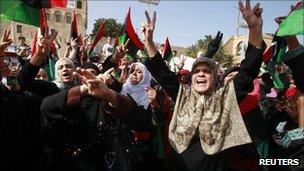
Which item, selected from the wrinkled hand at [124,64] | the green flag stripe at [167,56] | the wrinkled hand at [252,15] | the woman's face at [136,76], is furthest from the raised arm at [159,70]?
the green flag stripe at [167,56]

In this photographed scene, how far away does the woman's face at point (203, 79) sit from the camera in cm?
302

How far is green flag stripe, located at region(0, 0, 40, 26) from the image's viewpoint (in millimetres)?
2549

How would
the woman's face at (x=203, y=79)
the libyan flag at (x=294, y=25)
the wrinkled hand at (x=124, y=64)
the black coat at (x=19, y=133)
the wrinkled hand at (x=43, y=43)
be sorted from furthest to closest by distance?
the wrinkled hand at (x=124, y=64) → the wrinkled hand at (x=43, y=43) → the woman's face at (x=203, y=79) → the black coat at (x=19, y=133) → the libyan flag at (x=294, y=25)

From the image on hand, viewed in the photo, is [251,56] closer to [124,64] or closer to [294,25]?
[294,25]

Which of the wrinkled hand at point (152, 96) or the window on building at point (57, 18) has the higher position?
the wrinkled hand at point (152, 96)

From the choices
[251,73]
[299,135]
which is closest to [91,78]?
[251,73]

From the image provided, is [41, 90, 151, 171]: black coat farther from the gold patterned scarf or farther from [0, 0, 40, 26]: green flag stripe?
[0, 0, 40, 26]: green flag stripe

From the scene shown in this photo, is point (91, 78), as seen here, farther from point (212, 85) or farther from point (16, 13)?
point (212, 85)

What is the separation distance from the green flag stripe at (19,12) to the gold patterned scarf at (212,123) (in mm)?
1264

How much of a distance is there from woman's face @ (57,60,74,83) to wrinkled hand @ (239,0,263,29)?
1774mm

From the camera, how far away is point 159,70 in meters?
3.34

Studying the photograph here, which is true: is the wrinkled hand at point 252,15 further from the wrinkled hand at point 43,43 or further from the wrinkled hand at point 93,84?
the wrinkled hand at point 43,43

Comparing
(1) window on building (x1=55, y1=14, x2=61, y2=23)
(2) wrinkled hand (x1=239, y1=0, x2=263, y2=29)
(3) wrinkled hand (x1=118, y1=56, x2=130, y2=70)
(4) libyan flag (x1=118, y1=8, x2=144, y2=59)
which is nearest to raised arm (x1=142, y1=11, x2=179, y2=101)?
(2) wrinkled hand (x1=239, y1=0, x2=263, y2=29)

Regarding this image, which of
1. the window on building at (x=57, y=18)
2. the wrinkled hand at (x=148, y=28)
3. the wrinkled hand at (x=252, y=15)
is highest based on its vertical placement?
the wrinkled hand at (x=252, y=15)
